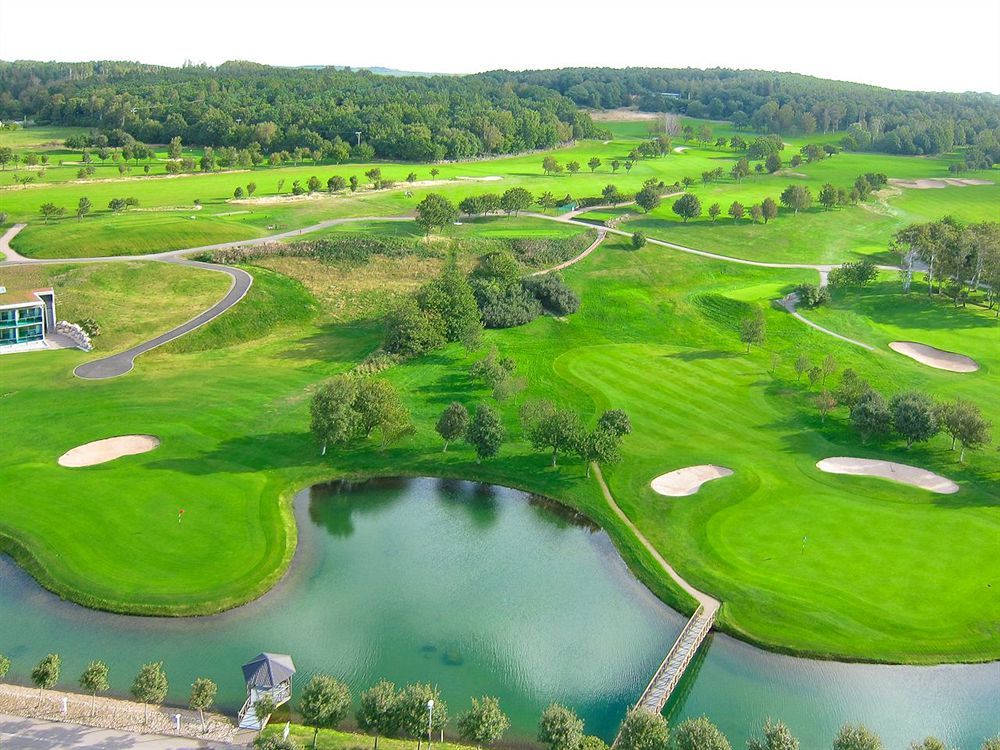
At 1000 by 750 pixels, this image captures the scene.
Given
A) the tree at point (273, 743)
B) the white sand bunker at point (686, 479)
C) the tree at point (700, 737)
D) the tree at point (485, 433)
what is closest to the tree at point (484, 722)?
the tree at point (273, 743)

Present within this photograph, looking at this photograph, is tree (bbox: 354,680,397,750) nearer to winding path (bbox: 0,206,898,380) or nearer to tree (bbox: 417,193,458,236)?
winding path (bbox: 0,206,898,380)

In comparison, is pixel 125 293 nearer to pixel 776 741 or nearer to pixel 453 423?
pixel 453 423

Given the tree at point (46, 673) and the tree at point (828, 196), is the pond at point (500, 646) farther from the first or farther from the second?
the tree at point (828, 196)

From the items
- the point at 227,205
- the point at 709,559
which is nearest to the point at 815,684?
the point at 709,559

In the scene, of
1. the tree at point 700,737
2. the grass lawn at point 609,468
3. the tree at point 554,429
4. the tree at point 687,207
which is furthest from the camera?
the tree at point 687,207

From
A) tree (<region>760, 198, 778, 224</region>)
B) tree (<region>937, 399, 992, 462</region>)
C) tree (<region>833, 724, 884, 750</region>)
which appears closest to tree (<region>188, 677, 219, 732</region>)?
tree (<region>833, 724, 884, 750</region>)
